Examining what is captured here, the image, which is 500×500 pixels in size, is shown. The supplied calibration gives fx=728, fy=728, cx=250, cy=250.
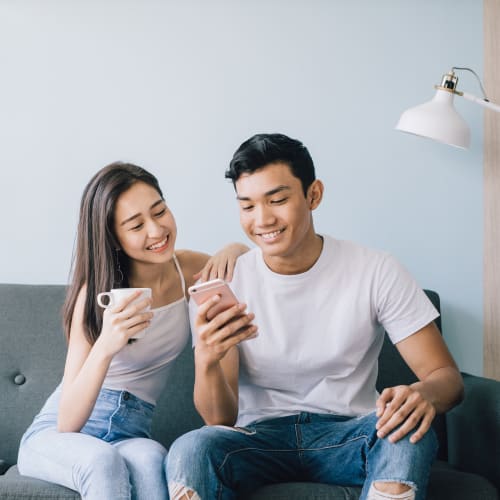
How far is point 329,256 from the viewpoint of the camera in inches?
75.4

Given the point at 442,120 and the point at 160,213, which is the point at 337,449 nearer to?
the point at 160,213

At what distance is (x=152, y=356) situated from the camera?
192 cm

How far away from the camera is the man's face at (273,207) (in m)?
1.82

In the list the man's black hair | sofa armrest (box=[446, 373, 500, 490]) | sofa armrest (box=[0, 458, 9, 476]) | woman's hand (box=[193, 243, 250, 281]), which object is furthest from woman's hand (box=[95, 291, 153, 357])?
sofa armrest (box=[446, 373, 500, 490])

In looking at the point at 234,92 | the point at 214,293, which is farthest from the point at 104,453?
the point at 234,92

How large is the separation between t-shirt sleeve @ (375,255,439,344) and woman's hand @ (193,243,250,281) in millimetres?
390

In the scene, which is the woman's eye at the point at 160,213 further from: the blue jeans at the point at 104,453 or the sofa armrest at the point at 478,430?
the sofa armrest at the point at 478,430

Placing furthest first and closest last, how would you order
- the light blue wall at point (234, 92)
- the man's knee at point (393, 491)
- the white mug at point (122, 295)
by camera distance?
the light blue wall at point (234, 92) < the white mug at point (122, 295) < the man's knee at point (393, 491)

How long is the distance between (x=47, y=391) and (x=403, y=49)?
160 cm

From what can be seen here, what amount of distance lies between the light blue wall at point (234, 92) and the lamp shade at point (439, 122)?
0.82ft

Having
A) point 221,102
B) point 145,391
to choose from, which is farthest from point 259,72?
point 145,391

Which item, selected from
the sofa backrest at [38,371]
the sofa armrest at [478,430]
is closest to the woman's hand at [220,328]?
the sofa backrest at [38,371]

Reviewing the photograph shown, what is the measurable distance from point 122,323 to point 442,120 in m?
1.14

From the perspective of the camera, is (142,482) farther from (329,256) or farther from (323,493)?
(329,256)
